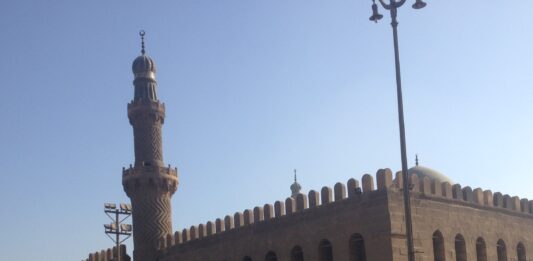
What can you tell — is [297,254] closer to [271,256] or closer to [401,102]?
[271,256]

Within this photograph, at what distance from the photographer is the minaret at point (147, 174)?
94.4ft

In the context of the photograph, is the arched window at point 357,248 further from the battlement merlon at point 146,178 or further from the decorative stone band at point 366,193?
the battlement merlon at point 146,178

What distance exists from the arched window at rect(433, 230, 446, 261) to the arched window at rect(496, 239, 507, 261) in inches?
105

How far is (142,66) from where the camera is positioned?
30.8 meters

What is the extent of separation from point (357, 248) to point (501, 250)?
4.79 meters

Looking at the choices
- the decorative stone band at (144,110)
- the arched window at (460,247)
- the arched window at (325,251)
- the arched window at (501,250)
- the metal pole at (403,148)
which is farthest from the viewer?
the decorative stone band at (144,110)

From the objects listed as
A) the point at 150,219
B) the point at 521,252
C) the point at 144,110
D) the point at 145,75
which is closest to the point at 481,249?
the point at 521,252

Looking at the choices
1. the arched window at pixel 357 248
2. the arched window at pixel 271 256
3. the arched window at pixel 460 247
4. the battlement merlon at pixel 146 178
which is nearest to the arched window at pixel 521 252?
the arched window at pixel 460 247

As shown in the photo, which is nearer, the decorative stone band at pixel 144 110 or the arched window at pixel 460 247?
the arched window at pixel 460 247

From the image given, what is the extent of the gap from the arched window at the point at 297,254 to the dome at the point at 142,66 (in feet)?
39.9

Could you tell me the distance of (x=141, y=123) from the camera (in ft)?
99.7

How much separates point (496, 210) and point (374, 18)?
10105mm

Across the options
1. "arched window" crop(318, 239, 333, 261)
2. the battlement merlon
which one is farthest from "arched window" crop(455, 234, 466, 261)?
the battlement merlon

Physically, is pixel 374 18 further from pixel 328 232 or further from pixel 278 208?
pixel 278 208
